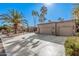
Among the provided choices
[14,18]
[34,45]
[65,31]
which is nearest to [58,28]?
[65,31]

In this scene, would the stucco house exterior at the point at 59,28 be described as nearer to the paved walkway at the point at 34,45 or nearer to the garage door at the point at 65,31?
the garage door at the point at 65,31

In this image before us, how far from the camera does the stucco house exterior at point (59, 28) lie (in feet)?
12.2

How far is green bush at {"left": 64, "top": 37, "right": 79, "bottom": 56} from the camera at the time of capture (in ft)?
11.8

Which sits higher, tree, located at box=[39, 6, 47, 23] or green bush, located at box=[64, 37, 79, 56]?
tree, located at box=[39, 6, 47, 23]

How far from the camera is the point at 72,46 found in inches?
142

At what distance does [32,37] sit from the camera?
3816 mm

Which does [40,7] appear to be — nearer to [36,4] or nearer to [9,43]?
[36,4]

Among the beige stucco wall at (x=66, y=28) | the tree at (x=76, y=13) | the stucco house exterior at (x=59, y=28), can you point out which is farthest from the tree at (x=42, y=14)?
the tree at (x=76, y=13)

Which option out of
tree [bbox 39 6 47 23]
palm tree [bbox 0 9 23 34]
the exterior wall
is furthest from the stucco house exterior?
palm tree [bbox 0 9 23 34]

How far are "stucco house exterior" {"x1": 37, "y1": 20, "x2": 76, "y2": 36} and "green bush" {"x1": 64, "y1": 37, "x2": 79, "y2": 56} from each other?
140 mm

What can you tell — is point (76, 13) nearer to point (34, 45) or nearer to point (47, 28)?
point (47, 28)

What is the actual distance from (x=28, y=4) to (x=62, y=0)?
25.3 inches

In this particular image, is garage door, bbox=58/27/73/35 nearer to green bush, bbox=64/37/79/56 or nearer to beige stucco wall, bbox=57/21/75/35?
beige stucco wall, bbox=57/21/75/35

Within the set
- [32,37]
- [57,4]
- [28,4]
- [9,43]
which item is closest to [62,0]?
[57,4]
